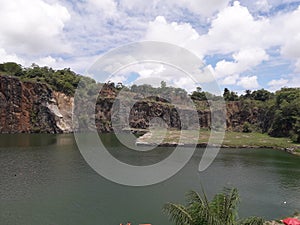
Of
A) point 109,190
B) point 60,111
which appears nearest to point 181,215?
point 109,190

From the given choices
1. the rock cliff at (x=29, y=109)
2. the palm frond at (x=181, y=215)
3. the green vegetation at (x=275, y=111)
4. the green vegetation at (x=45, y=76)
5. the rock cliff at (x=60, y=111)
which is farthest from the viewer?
the green vegetation at (x=45, y=76)

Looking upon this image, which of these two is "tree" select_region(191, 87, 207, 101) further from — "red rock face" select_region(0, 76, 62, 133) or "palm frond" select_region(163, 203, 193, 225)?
"palm frond" select_region(163, 203, 193, 225)

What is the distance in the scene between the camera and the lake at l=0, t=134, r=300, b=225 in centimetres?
2016

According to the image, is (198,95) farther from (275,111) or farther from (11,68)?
(11,68)

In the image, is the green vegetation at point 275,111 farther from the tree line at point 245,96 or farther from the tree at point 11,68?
the tree at point 11,68

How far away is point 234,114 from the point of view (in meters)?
105

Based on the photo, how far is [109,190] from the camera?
26.4 meters

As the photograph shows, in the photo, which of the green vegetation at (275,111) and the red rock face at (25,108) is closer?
the green vegetation at (275,111)

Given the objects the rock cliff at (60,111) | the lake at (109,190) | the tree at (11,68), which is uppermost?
the tree at (11,68)

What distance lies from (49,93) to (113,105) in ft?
71.8

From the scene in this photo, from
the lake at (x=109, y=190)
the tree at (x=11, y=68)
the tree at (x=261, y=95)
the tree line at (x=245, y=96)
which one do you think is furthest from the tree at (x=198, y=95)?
the lake at (x=109, y=190)

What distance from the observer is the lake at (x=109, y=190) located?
2016cm

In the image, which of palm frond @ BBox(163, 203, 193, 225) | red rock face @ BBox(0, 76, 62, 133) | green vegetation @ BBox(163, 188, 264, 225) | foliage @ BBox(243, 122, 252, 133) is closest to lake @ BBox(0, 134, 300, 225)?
green vegetation @ BBox(163, 188, 264, 225)

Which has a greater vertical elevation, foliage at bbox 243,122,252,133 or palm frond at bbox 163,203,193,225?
foliage at bbox 243,122,252,133
